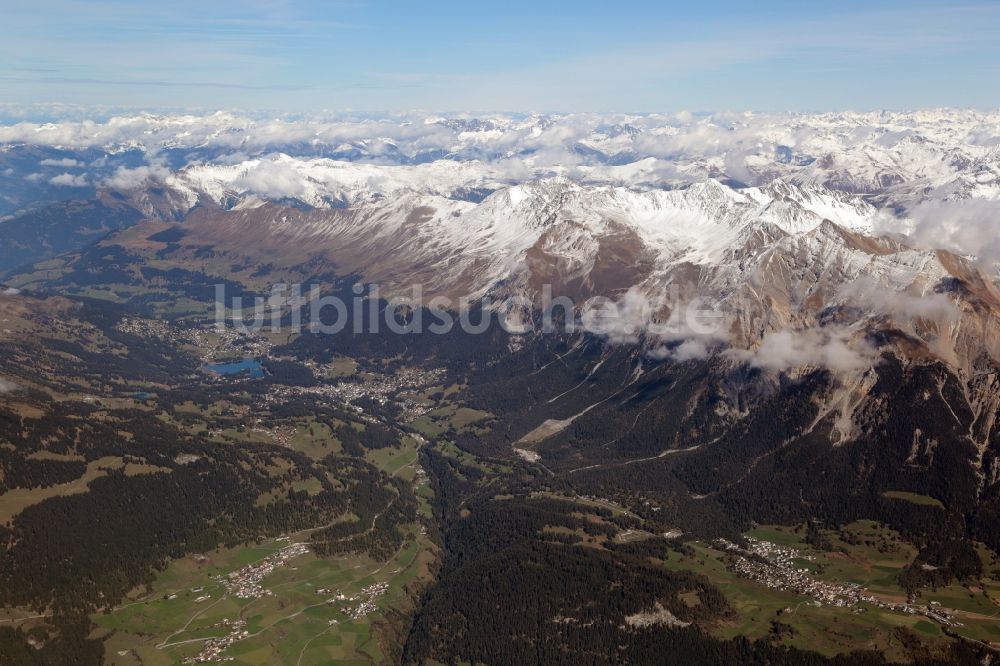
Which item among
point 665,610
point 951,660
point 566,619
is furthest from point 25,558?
point 951,660

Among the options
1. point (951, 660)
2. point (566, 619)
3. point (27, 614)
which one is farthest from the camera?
point (566, 619)

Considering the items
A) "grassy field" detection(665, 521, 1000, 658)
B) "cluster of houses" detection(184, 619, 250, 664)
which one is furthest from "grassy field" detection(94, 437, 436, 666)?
"grassy field" detection(665, 521, 1000, 658)

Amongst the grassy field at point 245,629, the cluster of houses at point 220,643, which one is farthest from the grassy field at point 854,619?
the cluster of houses at point 220,643

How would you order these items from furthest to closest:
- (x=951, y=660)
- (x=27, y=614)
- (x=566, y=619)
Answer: (x=566, y=619) → (x=27, y=614) → (x=951, y=660)

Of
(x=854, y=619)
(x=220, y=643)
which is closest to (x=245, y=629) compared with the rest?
(x=220, y=643)

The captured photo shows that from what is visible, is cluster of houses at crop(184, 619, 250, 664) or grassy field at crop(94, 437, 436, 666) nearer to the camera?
cluster of houses at crop(184, 619, 250, 664)

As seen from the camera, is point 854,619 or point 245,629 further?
point 245,629

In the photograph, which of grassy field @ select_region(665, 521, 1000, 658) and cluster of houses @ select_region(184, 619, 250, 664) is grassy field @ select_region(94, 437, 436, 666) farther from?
grassy field @ select_region(665, 521, 1000, 658)

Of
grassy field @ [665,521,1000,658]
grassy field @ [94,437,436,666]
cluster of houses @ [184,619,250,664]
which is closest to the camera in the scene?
grassy field @ [665,521,1000,658]

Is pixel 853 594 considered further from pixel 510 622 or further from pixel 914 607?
pixel 510 622

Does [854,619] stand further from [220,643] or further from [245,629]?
[220,643]

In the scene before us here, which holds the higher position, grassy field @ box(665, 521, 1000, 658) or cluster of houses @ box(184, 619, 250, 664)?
grassy field @ box(665, 521, 1000, 658)
